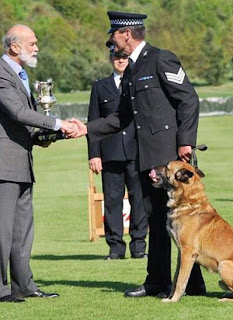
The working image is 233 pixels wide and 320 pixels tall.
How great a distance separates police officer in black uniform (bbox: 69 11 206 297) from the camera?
8180 mm

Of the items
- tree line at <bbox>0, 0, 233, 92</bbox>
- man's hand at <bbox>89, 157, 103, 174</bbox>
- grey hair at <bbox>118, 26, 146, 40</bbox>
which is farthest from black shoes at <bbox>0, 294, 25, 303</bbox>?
tree line at <bbox>0, 0, 233, 92</bbox>

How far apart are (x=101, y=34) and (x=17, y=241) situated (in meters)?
124

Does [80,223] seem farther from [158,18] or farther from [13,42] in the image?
[158,18]

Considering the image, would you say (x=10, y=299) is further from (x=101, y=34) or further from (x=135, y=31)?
(x=101, y=34)

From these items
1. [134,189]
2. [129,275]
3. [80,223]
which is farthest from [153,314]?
[80,223]

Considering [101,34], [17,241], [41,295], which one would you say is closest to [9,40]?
[17,241]

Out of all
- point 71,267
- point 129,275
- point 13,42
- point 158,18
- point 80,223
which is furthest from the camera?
point 158,18

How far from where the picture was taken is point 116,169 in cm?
1192

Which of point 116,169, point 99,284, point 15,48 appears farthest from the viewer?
point 116,169

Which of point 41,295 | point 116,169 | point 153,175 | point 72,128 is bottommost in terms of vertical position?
point 41,295

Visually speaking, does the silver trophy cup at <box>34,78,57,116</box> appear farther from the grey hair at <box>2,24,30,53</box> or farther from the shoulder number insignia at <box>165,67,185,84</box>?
the shoulder number insignia at <box>165,67,185,84</box>

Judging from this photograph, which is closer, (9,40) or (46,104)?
(9,40)

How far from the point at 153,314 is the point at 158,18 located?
444ft

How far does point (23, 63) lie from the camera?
854cm
